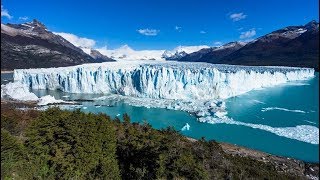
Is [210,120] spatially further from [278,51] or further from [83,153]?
[278,51]

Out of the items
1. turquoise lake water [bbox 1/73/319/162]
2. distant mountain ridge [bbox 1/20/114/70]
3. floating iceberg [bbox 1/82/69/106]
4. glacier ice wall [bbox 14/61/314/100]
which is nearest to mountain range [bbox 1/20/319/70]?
distant mountain ridge [bbox 1/20/114/70]

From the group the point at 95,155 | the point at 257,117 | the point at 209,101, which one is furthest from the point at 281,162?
the point at 209,101

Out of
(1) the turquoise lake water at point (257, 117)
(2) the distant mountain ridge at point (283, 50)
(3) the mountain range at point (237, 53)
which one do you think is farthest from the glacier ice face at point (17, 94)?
(2) the distant mountain ridge at point (283, 50)

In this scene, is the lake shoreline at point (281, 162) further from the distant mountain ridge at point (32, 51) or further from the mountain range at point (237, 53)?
the distant mountain ridge at point (32, 51)

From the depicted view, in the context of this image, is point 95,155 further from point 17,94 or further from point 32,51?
point 32,51

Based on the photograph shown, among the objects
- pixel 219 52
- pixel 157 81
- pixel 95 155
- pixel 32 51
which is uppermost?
pixel 219 52
